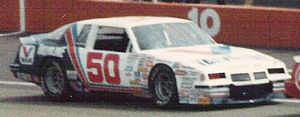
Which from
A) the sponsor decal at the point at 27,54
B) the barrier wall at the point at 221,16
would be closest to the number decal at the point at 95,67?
the sponsor decal at the point at 27,54

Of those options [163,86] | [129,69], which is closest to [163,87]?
[163,86]

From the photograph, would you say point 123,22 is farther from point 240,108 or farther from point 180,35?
point 240,108

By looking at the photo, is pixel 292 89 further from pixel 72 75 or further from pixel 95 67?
pixel 72 75

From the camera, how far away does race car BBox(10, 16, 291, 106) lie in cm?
1365

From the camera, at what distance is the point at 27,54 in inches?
642

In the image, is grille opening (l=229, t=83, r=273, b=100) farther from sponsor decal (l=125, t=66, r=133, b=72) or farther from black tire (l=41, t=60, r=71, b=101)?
black tire (l=41, t=60, r=71, b=101)

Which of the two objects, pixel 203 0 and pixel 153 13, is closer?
pixel 153 13

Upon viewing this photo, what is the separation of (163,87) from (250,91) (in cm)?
113

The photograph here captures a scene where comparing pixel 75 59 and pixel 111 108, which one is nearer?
pixel 111 108

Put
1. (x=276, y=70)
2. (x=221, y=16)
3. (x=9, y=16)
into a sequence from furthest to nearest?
(x=9, y=16) < (x=221, y=16) < (x=276, y=70)

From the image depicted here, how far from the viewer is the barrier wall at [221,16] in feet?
75.9

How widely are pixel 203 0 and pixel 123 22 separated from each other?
2168 centimetres

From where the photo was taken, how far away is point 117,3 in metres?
26.2

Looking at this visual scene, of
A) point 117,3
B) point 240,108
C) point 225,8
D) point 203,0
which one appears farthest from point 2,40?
point 240,108
